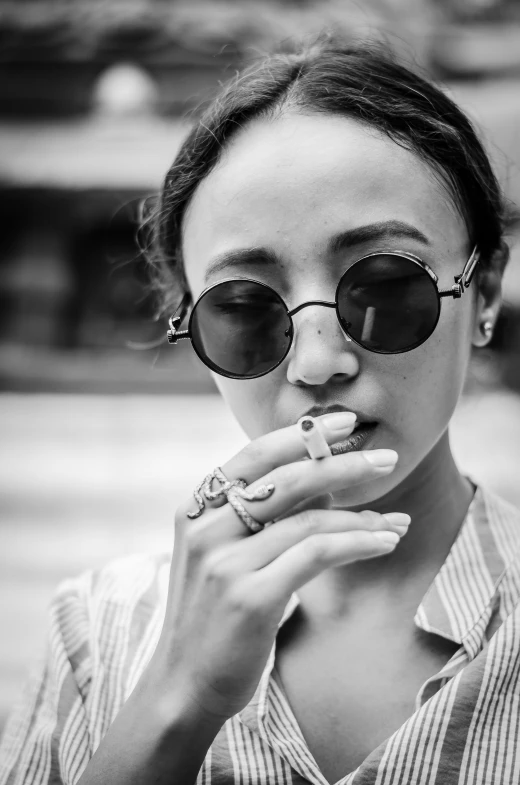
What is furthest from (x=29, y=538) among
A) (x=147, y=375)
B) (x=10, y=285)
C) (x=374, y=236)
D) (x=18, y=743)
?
(x=374, y=236)

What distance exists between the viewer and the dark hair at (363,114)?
143cm

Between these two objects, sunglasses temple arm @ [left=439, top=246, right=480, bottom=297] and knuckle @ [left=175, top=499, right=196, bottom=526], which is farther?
sunglasses temple arm @ [left=439, top=246, right=480, bottom=297]

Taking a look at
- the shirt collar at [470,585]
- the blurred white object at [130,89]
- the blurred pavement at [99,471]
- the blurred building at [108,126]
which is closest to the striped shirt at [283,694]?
the shirt collar at [470,585]

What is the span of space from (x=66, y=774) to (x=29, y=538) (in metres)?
2.74

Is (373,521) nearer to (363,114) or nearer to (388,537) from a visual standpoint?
(388,537)

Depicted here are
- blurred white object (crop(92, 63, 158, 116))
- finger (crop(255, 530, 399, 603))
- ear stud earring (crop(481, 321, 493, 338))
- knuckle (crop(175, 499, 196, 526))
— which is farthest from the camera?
blurred white object (crop(92, 63, 158, 116))

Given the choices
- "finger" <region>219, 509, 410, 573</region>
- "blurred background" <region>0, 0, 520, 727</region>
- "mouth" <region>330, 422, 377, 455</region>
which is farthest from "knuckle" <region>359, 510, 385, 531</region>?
"blurred background" <region>0, 0, 520, 727</region>

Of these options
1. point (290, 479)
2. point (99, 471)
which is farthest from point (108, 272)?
point (290, 479)

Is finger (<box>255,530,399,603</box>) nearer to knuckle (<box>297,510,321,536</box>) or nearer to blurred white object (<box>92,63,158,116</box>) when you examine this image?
knuckle (<box>297,510,321,536</box>)

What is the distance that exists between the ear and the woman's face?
0.60 feet

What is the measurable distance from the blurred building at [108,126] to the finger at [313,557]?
3.04 meters

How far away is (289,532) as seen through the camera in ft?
3.50

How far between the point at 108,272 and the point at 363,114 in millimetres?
3076

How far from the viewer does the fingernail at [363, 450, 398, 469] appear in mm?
1099
